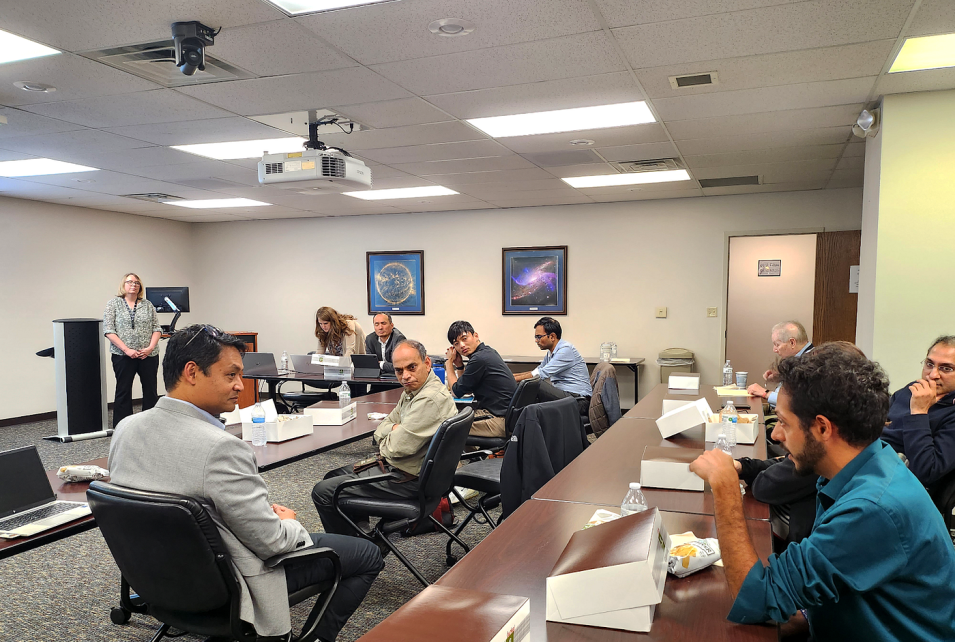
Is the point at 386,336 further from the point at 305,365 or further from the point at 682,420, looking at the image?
the point at 682,420

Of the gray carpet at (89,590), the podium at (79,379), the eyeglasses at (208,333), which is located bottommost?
the gray carpet at (89,590)

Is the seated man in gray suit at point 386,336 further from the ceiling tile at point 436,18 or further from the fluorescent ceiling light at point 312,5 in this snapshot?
the fluorescent ceiling light at point 312,5

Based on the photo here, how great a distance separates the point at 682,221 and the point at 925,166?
410 centimetres

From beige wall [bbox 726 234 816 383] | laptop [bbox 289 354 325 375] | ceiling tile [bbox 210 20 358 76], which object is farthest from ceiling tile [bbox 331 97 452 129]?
beige wall [bbox 726 234 816 383]

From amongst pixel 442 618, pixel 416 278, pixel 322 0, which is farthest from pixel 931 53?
pixel 416 278

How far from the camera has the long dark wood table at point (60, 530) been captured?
1.87 m

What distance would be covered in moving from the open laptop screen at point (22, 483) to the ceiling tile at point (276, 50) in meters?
1.99

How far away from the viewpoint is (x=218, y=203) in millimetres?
8242

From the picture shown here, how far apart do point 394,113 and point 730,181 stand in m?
4.11

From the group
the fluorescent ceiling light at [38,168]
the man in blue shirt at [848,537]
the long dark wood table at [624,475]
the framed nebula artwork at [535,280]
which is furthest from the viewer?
the framed nebula artwork at [535,280]

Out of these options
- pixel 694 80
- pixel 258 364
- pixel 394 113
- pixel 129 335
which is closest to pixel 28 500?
pixel 394 113

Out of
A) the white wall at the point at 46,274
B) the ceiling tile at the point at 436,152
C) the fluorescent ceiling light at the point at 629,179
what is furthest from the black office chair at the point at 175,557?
the white wall at the point at 46,274

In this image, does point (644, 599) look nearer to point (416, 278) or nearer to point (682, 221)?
point (682, 221)

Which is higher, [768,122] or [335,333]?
[768,122]
